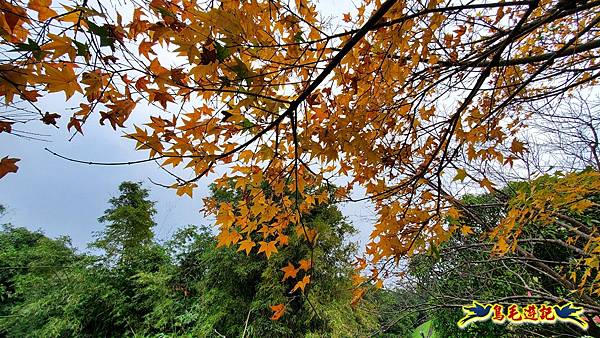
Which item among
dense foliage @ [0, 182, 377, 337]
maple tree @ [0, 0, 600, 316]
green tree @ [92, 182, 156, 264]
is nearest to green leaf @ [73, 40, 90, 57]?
maple tree @ [0, 0, 600, 316]

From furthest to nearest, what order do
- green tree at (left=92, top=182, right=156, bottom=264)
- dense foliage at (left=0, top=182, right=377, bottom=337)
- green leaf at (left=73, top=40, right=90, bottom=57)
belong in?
green tree at (left=92, top=182, right=156, bottom=264) → dense foliage at (left=0, top=182, right=377, bottom=337) → green leaf at (left=73, top=40, right=90, bottom=57)

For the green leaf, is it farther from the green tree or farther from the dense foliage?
the green tree

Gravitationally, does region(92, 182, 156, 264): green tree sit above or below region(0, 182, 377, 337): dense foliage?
above

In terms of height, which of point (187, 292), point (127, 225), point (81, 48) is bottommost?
point (187, 292)

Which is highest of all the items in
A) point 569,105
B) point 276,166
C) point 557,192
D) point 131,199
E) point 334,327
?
point 131,199

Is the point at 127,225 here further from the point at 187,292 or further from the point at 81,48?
the point at 81,48

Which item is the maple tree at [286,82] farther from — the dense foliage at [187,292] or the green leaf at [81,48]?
the dense foliage at [187,292]

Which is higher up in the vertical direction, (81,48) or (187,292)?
(81,48)

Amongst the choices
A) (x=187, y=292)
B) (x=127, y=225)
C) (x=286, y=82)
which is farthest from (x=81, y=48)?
(x=127, y=225)

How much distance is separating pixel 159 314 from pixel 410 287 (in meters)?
4.20

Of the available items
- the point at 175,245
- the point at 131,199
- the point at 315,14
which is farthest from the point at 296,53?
the point at 131,199

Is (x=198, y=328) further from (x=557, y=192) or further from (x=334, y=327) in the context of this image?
(x=557, y=192)

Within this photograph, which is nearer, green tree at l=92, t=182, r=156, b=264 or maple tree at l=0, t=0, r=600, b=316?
maple tree at l=0, t=0, r=600, b=316

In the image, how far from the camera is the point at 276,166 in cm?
123
